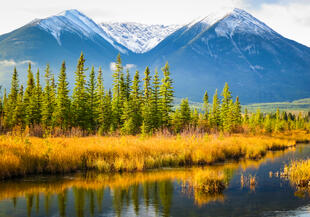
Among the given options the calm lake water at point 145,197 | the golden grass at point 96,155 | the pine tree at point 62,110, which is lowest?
the calm lake water at point 145,197

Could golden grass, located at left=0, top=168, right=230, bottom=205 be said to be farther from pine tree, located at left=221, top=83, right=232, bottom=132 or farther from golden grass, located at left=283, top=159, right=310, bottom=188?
pine tree, located at left=221, top=83, right=232, bottom=132

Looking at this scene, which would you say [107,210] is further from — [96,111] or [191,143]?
[96,111]

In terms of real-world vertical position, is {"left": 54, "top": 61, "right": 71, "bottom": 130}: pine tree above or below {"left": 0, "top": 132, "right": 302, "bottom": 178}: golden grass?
above

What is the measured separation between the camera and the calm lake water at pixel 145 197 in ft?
50.7

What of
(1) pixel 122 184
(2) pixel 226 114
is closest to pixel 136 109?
(2) pixel 226 114

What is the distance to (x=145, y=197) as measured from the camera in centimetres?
1805

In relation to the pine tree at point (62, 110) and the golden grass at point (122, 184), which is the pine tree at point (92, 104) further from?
the golden grass at point (122, 184)

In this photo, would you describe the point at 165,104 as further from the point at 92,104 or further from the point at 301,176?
the point at 301,176

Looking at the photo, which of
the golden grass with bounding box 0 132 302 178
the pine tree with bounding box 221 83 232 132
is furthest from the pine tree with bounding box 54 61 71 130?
the pine tree with bounding box 221 83 232 132

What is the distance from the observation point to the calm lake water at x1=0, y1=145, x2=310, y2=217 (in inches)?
609

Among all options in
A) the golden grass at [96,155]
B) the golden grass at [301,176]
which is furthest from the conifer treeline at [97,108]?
the golden grass at [301,176]

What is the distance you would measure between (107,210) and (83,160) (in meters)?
8.84

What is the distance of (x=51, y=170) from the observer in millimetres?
22312

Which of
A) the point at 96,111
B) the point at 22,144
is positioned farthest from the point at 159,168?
the point at 96,111
